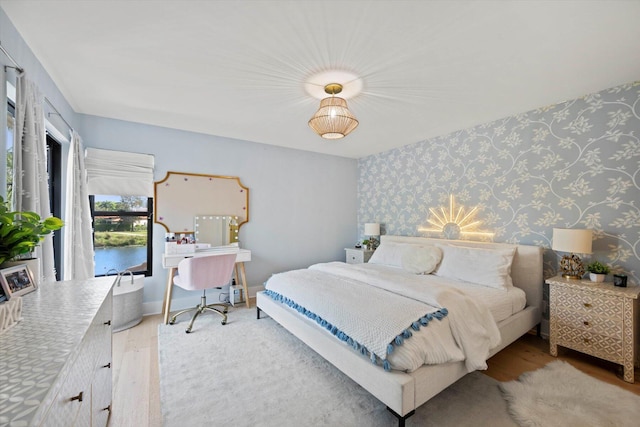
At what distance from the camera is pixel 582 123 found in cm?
269

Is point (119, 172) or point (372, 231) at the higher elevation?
point (119, 172)

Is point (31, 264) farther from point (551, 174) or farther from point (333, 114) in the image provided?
point (551, 174)

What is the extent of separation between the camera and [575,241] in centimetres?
246

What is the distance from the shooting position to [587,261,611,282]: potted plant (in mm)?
2455

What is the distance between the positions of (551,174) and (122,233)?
5.06 m

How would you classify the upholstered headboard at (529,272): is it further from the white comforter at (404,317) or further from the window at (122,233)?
the window at (122,233)

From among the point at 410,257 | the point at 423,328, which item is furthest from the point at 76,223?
the point at 410,257

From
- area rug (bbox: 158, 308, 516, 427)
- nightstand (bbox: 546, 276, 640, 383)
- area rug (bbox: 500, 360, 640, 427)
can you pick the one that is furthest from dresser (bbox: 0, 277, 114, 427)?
nightstand (bbox: 546, 276, 640, 383)

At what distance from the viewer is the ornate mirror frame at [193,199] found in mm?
3645

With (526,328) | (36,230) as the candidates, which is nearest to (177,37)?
(36,230)

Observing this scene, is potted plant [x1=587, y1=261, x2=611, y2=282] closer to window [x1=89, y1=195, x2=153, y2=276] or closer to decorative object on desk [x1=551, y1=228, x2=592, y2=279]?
decorative object on desk [x1=551, y1=228, x2=592, y2=279]

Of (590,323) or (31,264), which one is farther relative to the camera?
(590,323)

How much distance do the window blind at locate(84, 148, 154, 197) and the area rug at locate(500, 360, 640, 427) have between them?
14.0 ft

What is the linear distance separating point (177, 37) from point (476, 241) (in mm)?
3739
